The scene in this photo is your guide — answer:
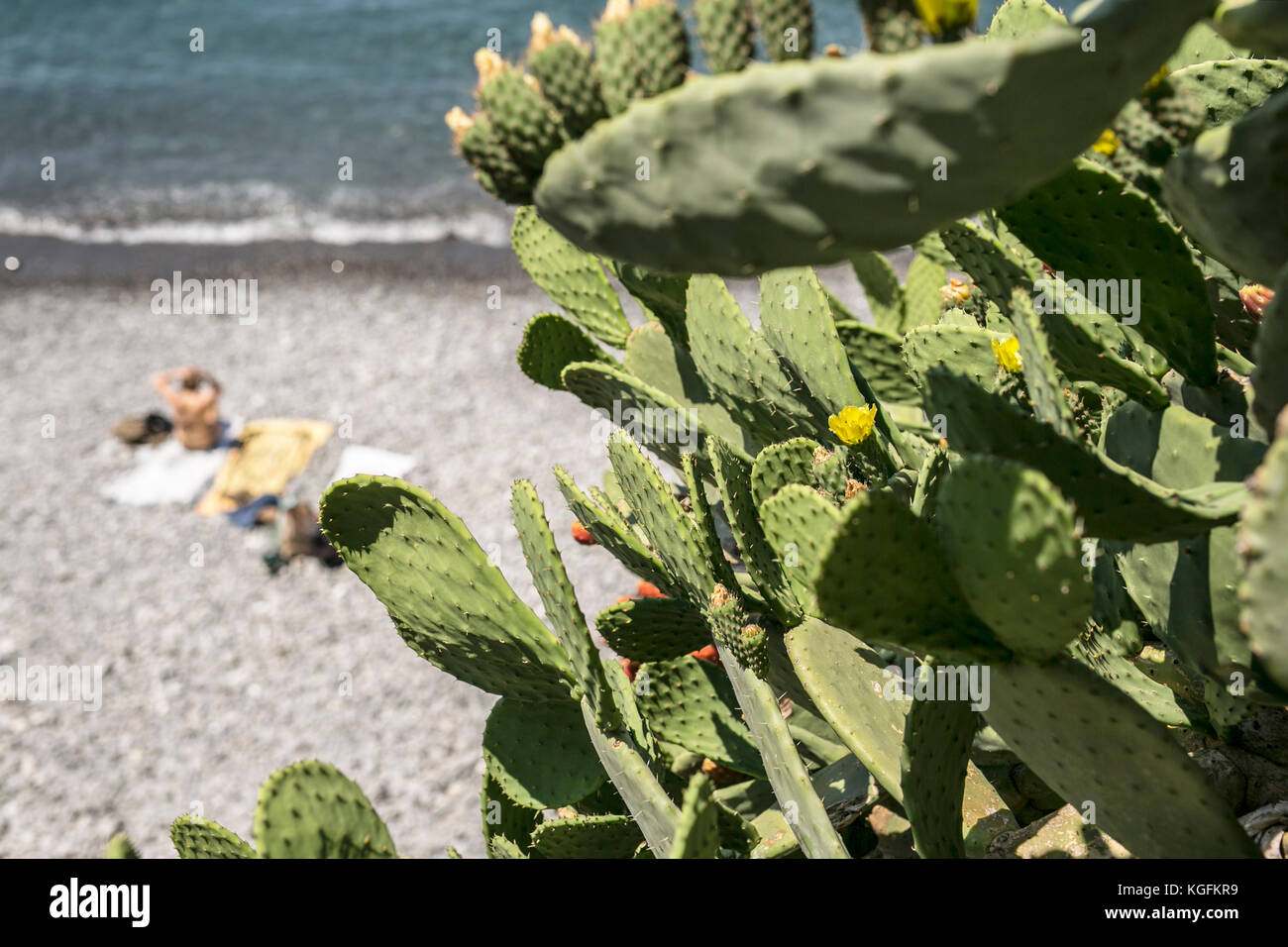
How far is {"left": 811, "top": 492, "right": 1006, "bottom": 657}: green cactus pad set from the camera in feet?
3.82

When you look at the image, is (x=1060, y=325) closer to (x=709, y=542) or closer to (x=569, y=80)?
(x=709, y=542)

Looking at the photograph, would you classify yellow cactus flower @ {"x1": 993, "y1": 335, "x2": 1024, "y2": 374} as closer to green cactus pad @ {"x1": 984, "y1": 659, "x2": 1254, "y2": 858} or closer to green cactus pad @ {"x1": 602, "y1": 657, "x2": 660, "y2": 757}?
green cactus pad @ {"x1": 984, "y1": 659, "x2": 1254, "y2": 858}

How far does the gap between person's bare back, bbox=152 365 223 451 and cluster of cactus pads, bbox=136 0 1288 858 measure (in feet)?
18.5

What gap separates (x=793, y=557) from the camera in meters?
1.58

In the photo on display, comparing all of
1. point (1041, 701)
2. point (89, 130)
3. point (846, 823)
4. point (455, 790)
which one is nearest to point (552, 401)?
point (455, 790)

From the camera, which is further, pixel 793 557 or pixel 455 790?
pixel 455 790

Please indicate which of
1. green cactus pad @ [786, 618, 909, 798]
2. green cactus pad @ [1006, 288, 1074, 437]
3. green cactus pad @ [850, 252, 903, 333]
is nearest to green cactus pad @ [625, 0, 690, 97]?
green cactus pad @ [1006, 288, 1074, 437]

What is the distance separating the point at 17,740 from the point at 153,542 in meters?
1.75

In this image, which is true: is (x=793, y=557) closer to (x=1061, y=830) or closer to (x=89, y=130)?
(x=1061, y=830)

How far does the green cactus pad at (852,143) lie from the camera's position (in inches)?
36.5

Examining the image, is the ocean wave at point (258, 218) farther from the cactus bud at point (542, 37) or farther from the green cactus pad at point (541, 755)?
the cactus bud at point (542, 37)

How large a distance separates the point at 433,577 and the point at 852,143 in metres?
1.15

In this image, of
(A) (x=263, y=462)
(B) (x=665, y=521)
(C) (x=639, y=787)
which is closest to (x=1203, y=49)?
(B) (x=665, y=521)
